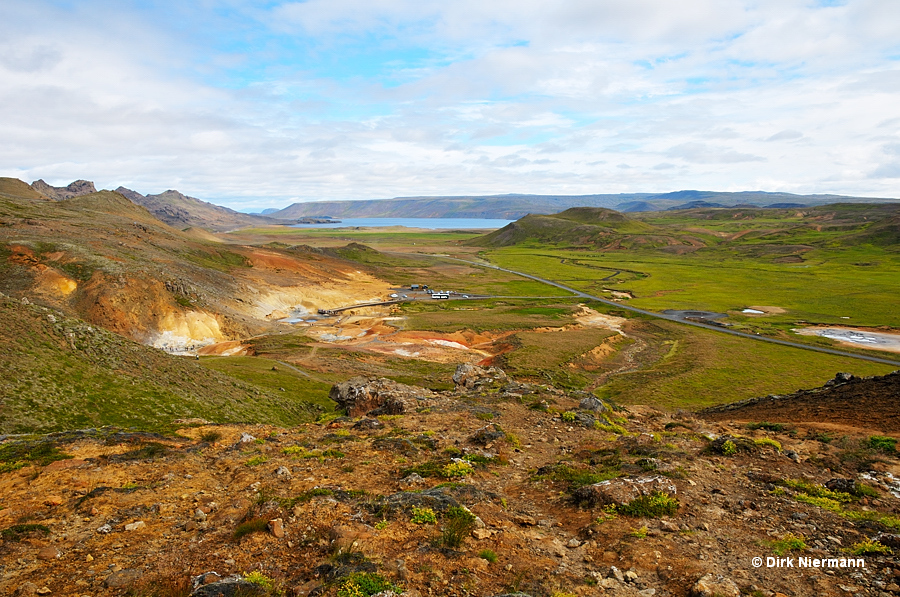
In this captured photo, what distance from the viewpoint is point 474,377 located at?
34.9 meters

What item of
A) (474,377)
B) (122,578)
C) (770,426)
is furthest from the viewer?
(474,377)

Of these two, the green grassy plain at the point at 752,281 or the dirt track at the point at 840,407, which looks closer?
the dirt track at the point at 840,407

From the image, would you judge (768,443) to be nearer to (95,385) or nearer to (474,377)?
(474,377)

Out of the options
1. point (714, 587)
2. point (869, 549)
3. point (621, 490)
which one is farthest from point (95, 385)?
point (869, 549)

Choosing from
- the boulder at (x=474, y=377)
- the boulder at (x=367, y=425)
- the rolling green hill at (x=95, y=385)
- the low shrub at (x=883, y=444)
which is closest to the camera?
the low shrub at (x=883, y=444)

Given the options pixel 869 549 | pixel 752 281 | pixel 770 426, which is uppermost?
pixel 869 549

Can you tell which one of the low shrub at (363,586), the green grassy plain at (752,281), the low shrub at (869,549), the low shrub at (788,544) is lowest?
the green grassy plain at (752,281)

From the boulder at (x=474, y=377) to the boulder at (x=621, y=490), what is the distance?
61.3 feet

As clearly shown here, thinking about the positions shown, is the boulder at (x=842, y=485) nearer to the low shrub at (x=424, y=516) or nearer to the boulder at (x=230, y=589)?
the low shrub at (x=424, y=516)

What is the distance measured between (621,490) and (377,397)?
19082 millimetres

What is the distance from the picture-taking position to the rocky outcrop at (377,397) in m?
27.0

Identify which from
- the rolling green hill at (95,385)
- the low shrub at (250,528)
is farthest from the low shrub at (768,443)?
the rolling green hill at (95,385)

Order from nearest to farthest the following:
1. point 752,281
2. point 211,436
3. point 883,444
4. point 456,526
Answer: point 456,526
point 883,444
point 211,436
point 752,281

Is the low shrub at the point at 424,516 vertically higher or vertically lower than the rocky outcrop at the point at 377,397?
higher
